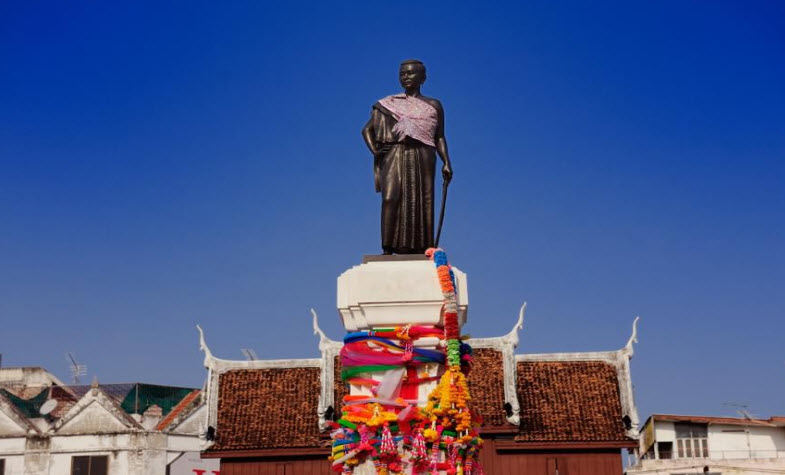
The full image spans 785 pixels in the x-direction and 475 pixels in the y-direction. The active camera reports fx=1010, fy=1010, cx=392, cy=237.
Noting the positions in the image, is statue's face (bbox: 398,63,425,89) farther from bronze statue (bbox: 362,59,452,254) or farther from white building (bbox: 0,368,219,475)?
white building (bbox: 0,368,219,475)

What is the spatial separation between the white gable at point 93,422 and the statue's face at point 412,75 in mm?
29369

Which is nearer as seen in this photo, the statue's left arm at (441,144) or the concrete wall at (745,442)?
the statue's left arm at (441,144)

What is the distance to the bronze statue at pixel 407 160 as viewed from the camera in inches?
276

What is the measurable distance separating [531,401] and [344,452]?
73.9 ft

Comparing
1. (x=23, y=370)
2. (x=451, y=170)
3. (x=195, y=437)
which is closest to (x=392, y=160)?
(x=451, y=170)

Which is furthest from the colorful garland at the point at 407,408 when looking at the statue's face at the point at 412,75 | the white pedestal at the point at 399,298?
the statue's face at the point at 412,75

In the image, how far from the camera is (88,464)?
3400 cm

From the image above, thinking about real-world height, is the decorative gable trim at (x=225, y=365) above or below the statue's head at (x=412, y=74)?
above

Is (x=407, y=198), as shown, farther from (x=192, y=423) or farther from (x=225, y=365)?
(x=192, y=423)

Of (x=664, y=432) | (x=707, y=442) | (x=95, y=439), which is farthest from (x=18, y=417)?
(x=707, y=442)

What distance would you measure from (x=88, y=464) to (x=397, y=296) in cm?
3028

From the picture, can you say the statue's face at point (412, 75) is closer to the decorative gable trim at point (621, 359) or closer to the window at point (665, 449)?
the decorative gable trim at point (621, 359)

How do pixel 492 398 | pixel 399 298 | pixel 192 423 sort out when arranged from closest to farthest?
pixel 399 298 < pixel 492 398 < pixel 192 423

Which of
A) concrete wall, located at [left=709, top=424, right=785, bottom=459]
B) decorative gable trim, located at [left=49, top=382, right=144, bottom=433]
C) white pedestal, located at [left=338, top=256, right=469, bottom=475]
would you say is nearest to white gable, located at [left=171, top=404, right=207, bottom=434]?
decorative gable trim, located at [left=49, top=382, right=144, bottom=433]
